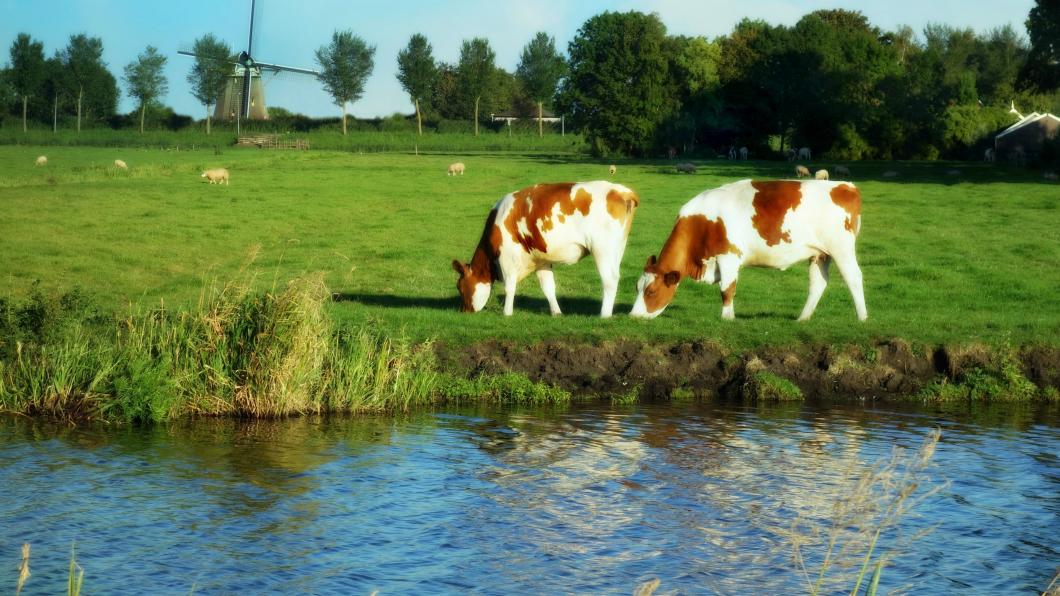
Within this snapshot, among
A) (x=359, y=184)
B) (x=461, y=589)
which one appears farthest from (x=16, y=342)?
(x=359, y=184)

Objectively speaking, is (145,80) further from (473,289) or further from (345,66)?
(473,289)

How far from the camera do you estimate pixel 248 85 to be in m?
103

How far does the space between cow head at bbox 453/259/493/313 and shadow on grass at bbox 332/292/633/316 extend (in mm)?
328

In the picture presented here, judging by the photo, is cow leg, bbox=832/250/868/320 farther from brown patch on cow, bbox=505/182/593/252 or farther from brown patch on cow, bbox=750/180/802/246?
brown patch on cow, bbox=505/182/593/252

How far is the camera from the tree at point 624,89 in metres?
101

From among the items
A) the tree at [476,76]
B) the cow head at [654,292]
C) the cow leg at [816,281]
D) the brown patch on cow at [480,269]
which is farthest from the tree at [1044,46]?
the tree at [476,76]

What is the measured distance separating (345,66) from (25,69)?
1504 inches

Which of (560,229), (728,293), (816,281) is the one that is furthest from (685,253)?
(816,281)

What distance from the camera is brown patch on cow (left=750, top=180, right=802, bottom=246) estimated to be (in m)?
19.0

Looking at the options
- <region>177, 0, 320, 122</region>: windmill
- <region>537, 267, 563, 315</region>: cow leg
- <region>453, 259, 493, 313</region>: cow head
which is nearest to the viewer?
<region>537, 267, 563, 315</region>: cow leg

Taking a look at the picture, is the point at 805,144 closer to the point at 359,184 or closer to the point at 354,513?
the point at 359,184

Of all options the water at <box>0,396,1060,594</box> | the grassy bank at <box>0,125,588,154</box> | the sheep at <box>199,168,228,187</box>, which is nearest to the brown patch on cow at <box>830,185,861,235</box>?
the water at <box>0,396,1060,594</box>

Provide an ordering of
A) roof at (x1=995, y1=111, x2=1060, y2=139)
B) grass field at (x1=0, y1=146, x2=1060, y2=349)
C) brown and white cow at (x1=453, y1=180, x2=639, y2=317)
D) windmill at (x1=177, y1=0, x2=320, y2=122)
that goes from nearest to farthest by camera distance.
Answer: grass field at (x1=0, y1=146, x2=1060, y2=349) → brown and white cow at (x1=453, y1=180, x2=639, y2=317) → roof at (x1=995, y1=111, x2=1060, y2=139) → windmill at (x1=177, y1=0, x2=320, y2=122)

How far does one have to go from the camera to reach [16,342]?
1551 centimetres
